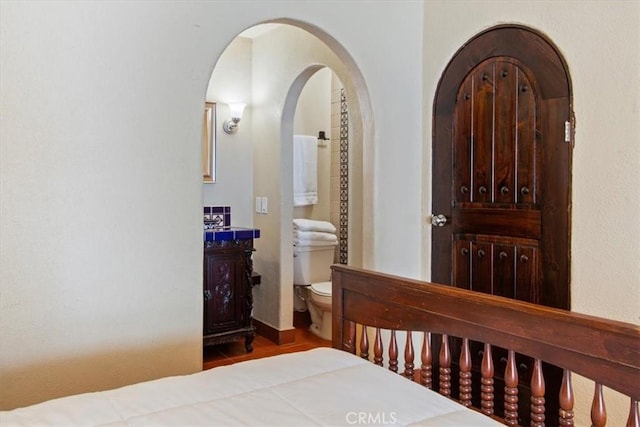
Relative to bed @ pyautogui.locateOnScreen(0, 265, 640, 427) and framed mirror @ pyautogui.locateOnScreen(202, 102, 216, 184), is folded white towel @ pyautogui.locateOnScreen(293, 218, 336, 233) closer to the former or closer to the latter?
framed mirror @ pyautogui.locateOnScreen(202, 102, 216, 184)

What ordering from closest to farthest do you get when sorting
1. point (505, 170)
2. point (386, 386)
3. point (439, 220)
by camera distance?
1. point (386, 386)
2. point (505, 170)
3. point (439, 220)

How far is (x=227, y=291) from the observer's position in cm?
348

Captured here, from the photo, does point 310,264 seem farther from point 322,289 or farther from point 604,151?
point 604,151

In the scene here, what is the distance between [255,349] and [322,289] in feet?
2.13

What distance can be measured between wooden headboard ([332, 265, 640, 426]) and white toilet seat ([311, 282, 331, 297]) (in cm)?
176

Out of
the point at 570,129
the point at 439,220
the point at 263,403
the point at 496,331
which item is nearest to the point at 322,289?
the point at 439,220

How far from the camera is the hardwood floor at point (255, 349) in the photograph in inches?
137

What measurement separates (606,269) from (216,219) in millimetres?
2675

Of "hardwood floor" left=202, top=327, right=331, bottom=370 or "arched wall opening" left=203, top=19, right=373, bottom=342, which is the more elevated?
"arched wall opening" left=203, top=19, right=373, bottom=342

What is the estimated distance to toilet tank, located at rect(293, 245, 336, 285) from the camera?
4.05 metres

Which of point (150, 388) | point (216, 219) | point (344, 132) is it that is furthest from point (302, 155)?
point (150, 388)

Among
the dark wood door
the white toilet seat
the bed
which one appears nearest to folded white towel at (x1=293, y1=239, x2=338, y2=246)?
the white toilet seat

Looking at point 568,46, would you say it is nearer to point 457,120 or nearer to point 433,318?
point 457,120

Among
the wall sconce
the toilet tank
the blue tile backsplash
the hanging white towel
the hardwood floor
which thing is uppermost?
the wall sconce
